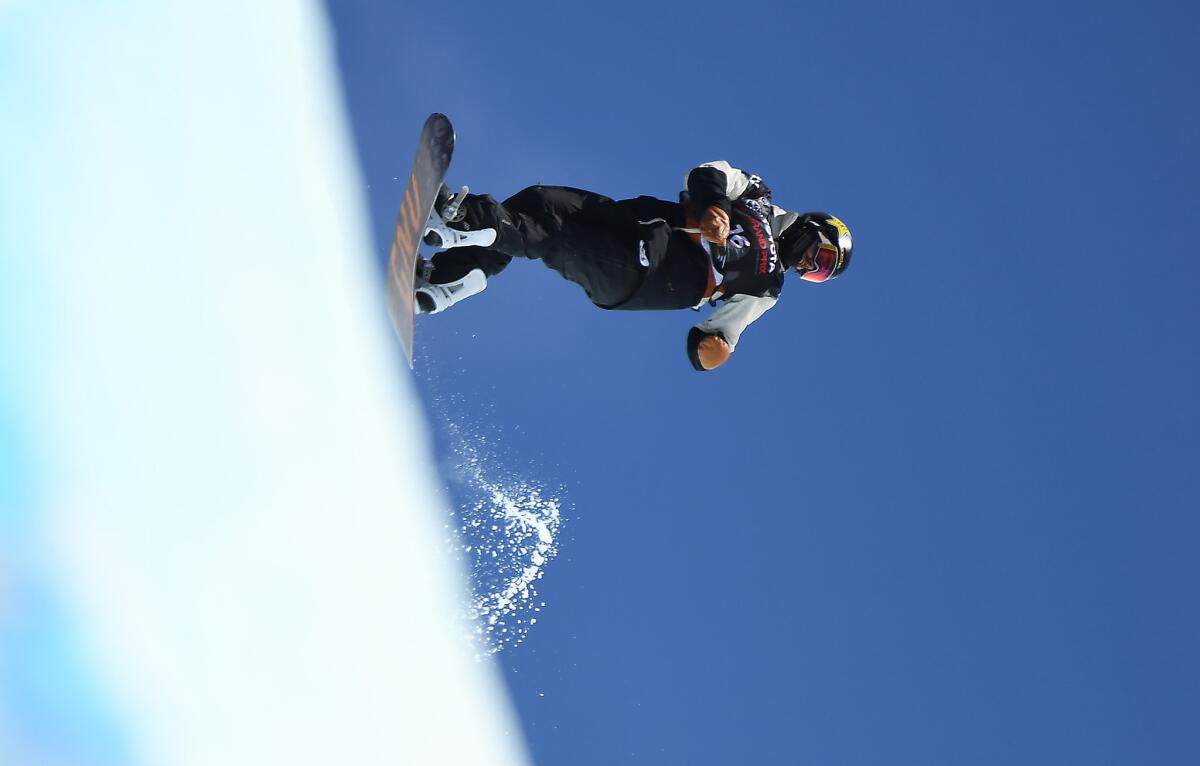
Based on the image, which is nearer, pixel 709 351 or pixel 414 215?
pixel 414 215

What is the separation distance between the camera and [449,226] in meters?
3.24

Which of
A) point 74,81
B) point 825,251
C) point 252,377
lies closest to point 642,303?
point 825,251

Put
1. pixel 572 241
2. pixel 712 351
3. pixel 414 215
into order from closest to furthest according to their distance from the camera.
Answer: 1. pixel 414 215
2. pixel 572 241
3. pixel 712 351

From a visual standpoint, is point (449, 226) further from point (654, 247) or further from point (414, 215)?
point (654, 247)

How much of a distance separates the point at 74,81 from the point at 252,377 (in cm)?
161

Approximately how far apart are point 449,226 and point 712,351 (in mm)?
1062

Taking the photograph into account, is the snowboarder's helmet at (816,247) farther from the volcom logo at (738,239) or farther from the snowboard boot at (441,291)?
the snowboard boot at (441,291)

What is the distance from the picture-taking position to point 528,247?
3441 mm

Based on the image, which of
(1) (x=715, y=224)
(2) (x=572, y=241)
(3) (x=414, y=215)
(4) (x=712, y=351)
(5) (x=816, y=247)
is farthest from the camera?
(5) (x=816, y=247)

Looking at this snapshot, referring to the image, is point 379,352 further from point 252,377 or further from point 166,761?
point 166,761

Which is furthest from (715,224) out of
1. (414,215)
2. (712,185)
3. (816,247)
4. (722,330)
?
(414,215)

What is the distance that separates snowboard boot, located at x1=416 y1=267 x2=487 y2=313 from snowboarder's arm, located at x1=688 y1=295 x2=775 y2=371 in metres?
0.83

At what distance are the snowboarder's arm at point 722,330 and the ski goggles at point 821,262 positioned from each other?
18 centimetres

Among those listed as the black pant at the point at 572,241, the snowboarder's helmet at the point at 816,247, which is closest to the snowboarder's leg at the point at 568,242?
the black pant at the point at 572,241
